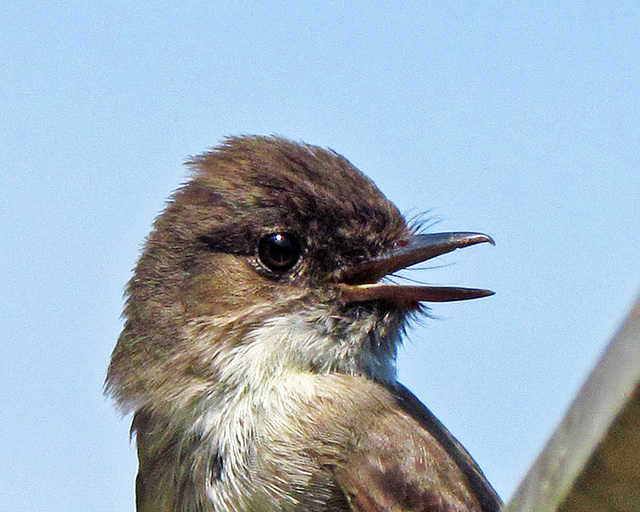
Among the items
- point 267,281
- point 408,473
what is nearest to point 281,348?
point 267,281

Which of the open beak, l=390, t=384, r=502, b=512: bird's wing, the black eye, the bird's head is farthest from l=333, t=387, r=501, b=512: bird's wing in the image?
the black eye

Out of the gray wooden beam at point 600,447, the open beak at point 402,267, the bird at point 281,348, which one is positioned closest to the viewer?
the gray wooden beam at point 600,447

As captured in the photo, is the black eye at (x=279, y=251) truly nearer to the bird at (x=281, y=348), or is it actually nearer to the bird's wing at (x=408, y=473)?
the bird at (x=281, y=348)

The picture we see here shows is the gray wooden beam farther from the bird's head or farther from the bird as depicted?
the bird's head

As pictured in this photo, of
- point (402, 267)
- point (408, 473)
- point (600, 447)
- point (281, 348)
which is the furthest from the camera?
point (402, 267)

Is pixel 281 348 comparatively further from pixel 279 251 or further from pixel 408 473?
pixel 408 473

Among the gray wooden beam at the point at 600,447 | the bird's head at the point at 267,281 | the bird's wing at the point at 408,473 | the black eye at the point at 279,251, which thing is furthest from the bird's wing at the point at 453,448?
the gray wooden beam at the point at 600,447
